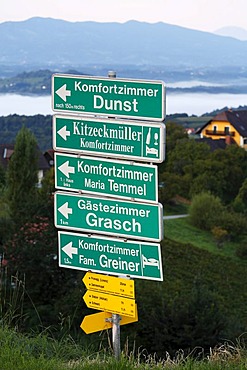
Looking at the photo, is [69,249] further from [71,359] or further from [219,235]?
[219,235]

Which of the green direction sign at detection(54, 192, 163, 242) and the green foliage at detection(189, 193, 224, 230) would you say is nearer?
the green direction sign at detection(54, 192, 163, 242)

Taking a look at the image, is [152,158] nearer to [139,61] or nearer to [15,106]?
[15,106]

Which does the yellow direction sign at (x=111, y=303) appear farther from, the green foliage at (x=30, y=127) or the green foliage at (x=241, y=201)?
the green foliage at (x=30, y=127)

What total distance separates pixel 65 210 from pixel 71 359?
0.83 m

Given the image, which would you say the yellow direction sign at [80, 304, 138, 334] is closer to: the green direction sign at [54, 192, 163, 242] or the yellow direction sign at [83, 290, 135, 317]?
the yellow direction sign at [83, 290, 135, 317]

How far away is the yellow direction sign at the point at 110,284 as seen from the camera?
3609 mm

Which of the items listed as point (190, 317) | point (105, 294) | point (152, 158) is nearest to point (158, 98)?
point (152, 158)

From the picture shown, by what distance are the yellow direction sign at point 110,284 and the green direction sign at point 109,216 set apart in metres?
0.22

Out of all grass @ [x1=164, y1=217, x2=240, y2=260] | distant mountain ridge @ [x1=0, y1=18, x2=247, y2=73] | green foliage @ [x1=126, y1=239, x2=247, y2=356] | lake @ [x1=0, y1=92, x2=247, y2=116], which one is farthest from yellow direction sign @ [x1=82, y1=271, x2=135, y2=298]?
distant mountain ridge @ [x1=0, y1=18, x2=247, y2=73]

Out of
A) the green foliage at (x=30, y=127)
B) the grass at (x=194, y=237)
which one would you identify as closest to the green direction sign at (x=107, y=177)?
the grass at (x=194, y=237)

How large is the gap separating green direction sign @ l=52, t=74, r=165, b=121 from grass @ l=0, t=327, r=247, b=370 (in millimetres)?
1208

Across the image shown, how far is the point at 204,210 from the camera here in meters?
31.6

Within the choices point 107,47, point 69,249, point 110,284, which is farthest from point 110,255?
point 107,47

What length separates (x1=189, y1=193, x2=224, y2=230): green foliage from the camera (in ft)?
102
